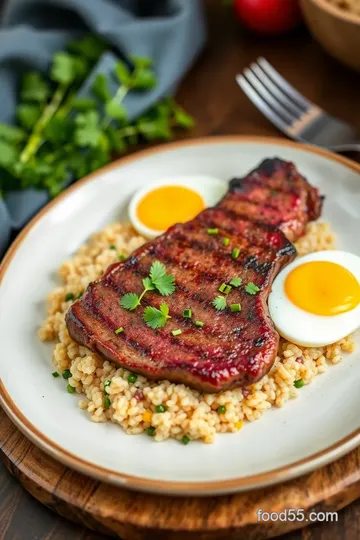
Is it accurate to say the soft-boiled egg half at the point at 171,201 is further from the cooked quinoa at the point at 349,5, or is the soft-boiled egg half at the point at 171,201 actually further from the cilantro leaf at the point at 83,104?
the cooked quinoa at the point at 349,5

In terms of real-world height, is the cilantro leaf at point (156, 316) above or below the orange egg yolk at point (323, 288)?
below

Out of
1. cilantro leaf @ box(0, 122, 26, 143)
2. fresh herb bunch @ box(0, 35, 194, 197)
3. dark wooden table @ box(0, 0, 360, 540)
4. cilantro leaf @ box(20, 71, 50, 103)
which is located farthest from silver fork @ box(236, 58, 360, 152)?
cilantro leaf @ box(0, 122, 26, 143)

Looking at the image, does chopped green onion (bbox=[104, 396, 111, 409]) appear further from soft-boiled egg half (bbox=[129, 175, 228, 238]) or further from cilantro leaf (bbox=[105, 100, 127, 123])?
cilantro leaf (bbox=[105, 100, 127, 123])

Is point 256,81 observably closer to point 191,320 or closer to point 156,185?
point 156,185

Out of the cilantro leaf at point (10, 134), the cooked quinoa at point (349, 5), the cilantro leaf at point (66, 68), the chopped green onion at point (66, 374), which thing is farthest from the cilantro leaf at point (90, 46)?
the chopped green onion at point (66, 374)

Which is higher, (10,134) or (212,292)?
(212,292)

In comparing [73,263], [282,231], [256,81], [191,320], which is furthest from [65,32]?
[191,320]

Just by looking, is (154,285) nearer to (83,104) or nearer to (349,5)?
(83,104)

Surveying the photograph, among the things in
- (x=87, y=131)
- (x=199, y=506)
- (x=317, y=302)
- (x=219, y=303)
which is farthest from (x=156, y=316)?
(x=87, y=131)
